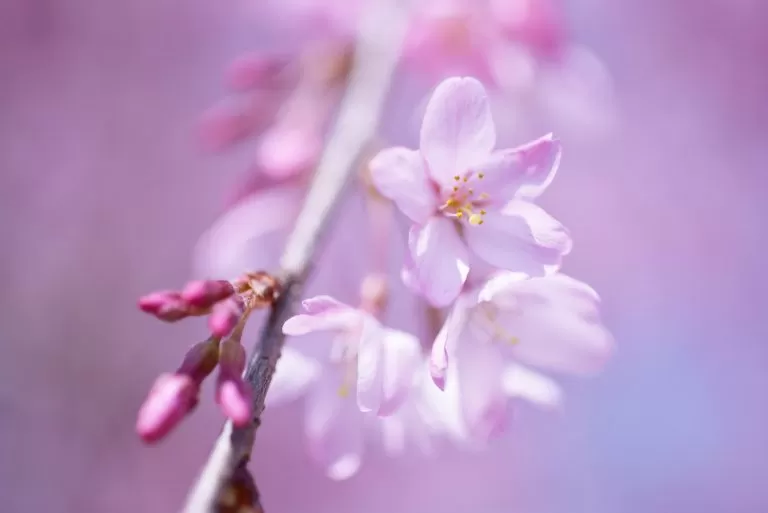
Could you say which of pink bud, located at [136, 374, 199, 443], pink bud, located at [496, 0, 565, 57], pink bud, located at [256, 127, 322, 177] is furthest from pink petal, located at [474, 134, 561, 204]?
pink bud, located at [496, 0, 565, 57]

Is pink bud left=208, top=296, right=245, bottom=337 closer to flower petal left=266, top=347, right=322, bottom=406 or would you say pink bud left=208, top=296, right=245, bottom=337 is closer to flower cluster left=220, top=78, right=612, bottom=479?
flower cluster left=220, top=78, right=612, bottom=479

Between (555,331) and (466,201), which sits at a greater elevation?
(466,201)

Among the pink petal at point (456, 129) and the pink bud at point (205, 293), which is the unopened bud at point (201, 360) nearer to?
the pink bud at point (205, 293)

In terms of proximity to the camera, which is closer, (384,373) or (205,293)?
(205,293)

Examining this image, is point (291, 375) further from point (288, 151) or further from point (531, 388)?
point (288, 151)

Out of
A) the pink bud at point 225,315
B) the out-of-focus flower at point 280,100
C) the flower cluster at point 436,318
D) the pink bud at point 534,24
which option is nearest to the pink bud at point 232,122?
the out-of-focus flower at point 280,100

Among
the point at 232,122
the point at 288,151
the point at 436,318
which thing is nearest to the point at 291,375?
the point at 436,318
